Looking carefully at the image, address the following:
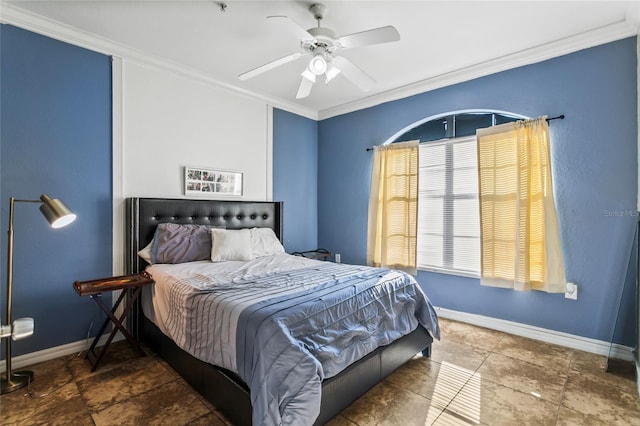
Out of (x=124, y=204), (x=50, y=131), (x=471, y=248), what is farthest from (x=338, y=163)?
(x=50, y=131)

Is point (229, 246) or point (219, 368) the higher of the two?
point (229, 246)

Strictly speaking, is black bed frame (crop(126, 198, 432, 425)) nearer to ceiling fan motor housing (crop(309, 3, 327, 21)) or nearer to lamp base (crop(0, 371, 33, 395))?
lamp base (crop(0, 371, 33, 395))

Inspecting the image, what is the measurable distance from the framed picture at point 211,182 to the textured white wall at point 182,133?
0.06 meters

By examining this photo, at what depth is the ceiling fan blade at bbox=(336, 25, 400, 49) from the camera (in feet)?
6.21

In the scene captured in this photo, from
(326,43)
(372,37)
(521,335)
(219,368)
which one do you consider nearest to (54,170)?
(219,368)

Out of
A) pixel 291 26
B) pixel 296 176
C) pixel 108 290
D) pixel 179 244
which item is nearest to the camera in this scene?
pixel 291 26

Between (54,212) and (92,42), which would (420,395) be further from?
(92,42)

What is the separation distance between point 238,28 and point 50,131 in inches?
66.2

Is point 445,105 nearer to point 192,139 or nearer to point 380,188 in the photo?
point 380,188

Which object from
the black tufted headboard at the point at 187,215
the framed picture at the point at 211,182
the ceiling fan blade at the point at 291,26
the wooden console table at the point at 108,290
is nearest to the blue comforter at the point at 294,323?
the wooden console table at the point at 108,290

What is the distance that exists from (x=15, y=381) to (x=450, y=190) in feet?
13.1

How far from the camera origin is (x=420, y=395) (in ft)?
6.40

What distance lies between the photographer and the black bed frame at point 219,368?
1.62 meters

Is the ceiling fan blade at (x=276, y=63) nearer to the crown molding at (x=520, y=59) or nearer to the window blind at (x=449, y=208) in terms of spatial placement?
the crown molding at (x=520, y=59)
